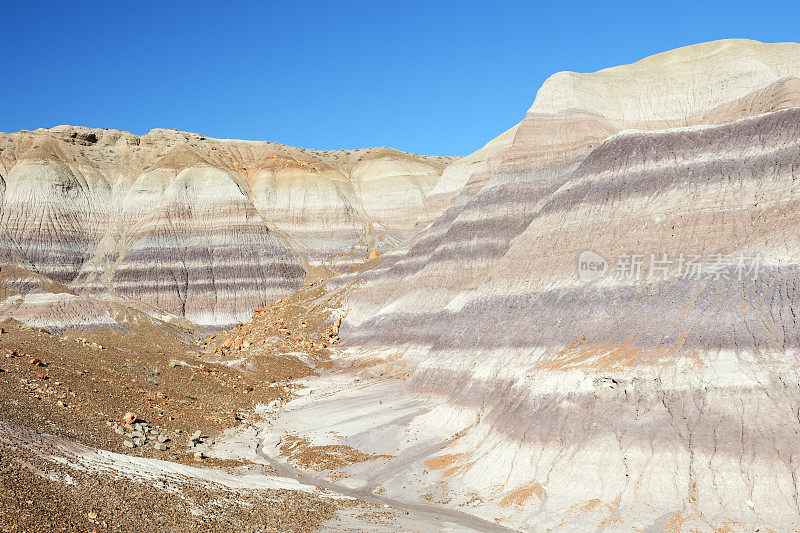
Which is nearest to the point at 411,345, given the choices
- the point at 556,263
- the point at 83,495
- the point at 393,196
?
the point at 556,263

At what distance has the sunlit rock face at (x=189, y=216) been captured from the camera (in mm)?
72688

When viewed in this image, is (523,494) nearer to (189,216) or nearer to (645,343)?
(645,343)

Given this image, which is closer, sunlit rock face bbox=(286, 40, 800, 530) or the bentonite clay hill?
the bentonite clay hill

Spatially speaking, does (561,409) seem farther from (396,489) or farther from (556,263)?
(556,263)

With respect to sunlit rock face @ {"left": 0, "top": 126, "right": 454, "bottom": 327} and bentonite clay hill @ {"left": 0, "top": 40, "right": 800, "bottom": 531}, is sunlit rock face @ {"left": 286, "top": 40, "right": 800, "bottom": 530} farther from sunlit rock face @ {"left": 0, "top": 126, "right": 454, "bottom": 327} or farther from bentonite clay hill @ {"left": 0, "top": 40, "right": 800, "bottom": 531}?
sunlit rock face @ {"left": 0, "top": 126, "right": 454, "bottom": 327}

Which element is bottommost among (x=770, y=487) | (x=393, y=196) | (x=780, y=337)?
(x=770, y=487)

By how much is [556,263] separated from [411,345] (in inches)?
664

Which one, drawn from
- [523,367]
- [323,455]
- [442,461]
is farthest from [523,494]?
[323,455]

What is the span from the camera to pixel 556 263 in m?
30.0

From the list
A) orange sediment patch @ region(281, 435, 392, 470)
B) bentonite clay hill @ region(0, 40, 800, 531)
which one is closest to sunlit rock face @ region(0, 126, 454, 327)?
bentonite clay hill @ region(0, 40, 800, 531)

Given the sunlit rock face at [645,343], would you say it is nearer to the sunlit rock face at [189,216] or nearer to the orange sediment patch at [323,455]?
the orange sediment patch at [323,455]

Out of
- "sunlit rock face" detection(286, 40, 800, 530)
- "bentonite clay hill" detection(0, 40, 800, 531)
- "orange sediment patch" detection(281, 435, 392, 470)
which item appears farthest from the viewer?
"orange sediment patch" detection(281, 435, 392, 470)

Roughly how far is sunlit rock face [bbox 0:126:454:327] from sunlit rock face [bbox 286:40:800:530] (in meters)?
38.1

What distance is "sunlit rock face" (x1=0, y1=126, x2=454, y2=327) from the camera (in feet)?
238
